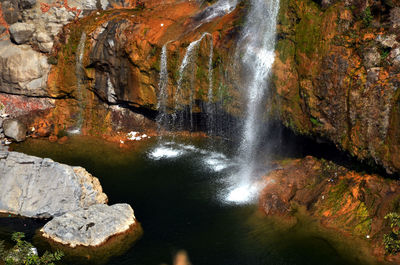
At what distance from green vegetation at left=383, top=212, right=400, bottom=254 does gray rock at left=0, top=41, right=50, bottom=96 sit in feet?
65.0

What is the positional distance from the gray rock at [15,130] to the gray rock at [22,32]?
5253mm

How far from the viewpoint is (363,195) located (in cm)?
1528

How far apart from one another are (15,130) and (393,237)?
65.0 ft

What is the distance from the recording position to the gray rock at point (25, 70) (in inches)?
922

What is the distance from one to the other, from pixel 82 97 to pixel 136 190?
8503 mm

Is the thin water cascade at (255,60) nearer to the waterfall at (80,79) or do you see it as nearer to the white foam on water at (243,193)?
the white foam on water at (243,193)

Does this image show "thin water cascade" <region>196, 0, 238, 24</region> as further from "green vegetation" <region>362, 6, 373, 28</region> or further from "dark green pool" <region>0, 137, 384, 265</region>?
"green vegetation" <region>362, 6, 373, 28</region>

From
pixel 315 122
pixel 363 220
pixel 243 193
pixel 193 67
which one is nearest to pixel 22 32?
pixel 193 67

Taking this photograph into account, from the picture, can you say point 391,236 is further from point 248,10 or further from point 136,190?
point 248,10

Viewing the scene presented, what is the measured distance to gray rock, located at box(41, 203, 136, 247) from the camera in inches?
565

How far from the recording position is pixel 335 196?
15.9 meters

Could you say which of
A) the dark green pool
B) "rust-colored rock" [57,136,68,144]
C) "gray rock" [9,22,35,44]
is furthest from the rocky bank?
"gray rock" [9,22,35,44]

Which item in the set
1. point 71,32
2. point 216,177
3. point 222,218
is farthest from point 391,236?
point 71,32

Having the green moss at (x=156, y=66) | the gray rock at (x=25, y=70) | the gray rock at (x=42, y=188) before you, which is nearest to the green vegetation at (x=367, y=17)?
the green moss at (x=156, y=66)
